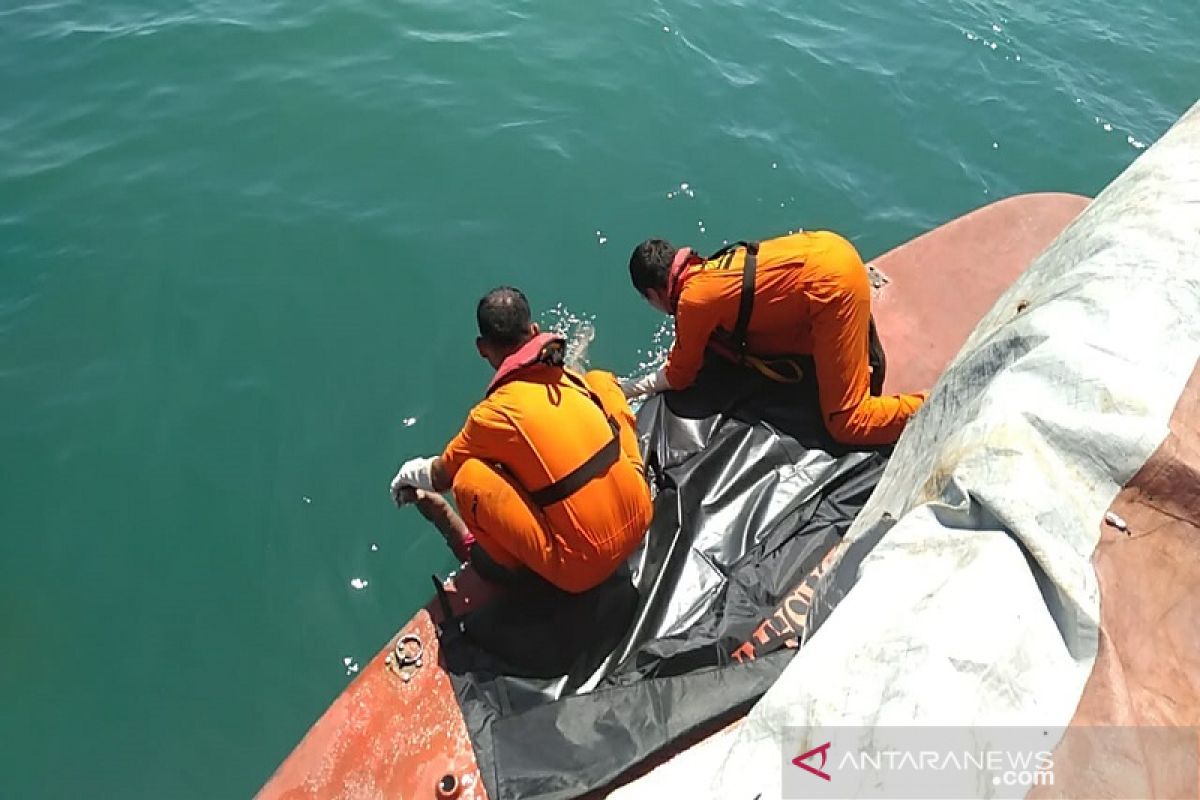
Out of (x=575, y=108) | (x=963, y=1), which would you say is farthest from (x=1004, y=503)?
(x=963, y=1)

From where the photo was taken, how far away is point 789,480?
12.9 feet

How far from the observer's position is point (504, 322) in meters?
3.33

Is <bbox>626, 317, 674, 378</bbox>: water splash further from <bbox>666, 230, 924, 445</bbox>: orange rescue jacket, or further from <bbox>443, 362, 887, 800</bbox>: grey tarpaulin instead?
<bbox>666, 230, 924, 445</bbox>: orange rescue jacket

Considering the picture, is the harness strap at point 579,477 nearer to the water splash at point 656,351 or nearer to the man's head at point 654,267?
the man's head at point 654,267

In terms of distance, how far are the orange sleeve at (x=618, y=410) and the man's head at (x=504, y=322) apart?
37cm

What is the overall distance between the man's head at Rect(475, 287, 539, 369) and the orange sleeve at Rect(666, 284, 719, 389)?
0.92 metres

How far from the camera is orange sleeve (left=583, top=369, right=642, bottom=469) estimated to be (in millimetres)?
3389

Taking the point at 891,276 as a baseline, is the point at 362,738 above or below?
below

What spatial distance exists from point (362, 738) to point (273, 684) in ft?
3.48

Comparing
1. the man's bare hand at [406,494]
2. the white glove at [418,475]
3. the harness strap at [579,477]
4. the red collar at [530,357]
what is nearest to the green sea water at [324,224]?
the man's bare hand at [406,494]

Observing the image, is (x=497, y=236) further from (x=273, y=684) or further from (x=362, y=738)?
(x=362, y=738)

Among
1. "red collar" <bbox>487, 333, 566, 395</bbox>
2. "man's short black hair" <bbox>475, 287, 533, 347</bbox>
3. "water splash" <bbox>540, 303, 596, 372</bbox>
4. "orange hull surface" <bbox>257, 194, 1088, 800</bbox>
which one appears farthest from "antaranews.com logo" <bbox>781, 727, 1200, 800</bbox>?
"water splash" <bbox>540, 303, 596, 372</bbox>

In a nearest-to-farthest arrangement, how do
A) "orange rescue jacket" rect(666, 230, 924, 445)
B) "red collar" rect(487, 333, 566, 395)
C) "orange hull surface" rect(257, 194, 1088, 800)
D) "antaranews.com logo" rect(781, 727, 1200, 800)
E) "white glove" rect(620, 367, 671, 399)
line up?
1. "antaranews.com logo" rect(781, 727, 1200, 800)
2. "orange hull surface" rect(257, 194, 1088, 800)
3. "red collar" rect(487, 333, 566, 395)
4. "orange rescue jacket" rect(666, 230, 924, 445)
5. "white glove" rect(620, 367, 671, 399)

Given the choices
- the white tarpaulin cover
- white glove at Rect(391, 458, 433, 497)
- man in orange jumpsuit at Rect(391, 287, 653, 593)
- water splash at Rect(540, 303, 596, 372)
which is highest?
the white tarpaulin cover
